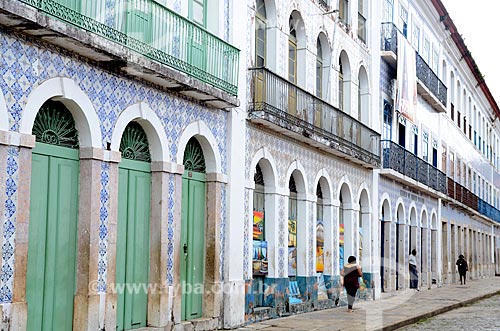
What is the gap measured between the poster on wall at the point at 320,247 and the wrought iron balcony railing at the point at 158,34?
566cm

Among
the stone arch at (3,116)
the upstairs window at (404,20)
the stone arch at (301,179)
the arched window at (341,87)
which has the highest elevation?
the upstairs window at (404,20)

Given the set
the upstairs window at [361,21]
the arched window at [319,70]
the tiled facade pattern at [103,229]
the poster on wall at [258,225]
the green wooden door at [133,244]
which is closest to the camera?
the tiled facade pattern at [103,229]

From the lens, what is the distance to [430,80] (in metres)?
28.6

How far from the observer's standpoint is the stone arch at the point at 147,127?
34.7 feet

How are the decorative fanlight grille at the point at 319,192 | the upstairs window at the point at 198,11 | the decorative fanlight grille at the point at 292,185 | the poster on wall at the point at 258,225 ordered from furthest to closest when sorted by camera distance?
1. the decorative fanlight grille at the point at 319,192
2. the decorative fanlight grille at the point at 292,185
3. the poster on wall at the point at 258,225
4. the upstairs window at the point at 198,11

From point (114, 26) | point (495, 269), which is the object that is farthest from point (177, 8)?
point (495, 269)

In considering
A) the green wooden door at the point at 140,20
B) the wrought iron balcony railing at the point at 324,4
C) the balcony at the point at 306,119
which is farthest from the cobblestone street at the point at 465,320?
the green wooden door at the point at 140,20

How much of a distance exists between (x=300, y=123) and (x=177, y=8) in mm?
4855

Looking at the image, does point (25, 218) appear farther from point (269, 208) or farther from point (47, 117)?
point (269, 208)

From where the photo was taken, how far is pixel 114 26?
10.2m

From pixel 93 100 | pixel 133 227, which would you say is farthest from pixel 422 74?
pixel 93 100

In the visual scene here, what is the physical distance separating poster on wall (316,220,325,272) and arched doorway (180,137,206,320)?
18.1 feet

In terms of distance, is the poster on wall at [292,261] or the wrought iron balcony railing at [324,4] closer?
the poster on wall at [292,261]

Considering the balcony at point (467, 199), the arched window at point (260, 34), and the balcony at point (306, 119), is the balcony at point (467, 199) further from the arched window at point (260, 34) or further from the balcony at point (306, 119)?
the arched window at point (260, 34)
